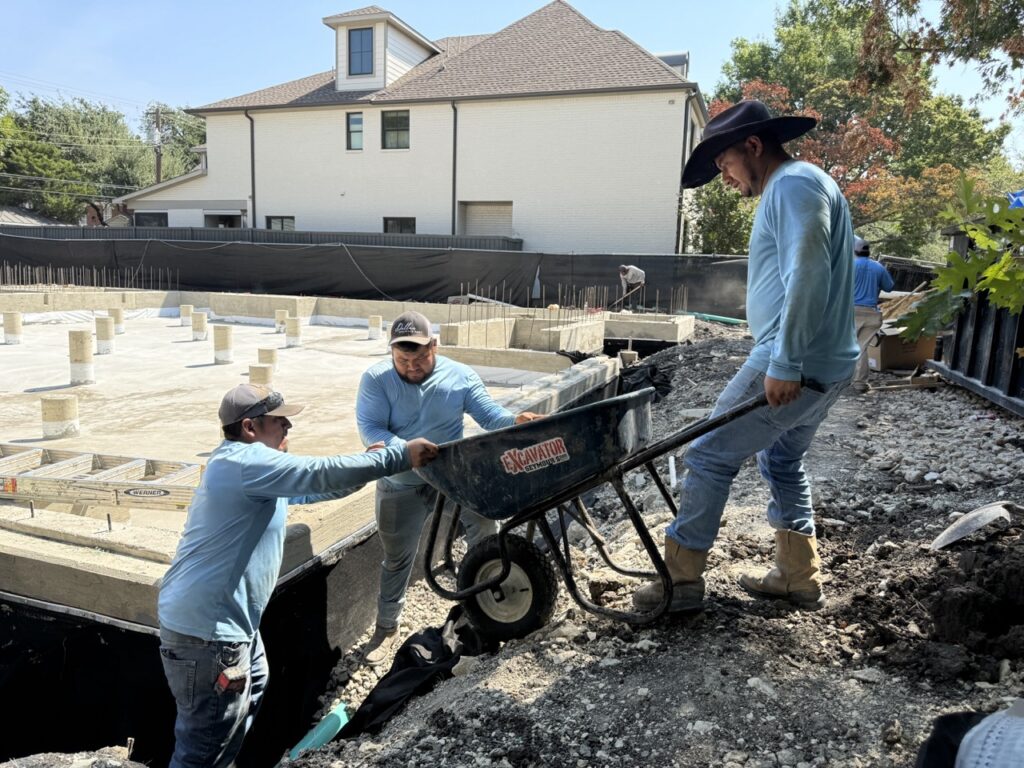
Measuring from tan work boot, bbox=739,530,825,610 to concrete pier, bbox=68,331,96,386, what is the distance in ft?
29.7

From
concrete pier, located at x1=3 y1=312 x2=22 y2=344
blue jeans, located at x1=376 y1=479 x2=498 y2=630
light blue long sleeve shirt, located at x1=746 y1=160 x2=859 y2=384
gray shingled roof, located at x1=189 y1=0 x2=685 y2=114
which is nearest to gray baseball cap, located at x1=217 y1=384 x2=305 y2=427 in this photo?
blue jeans, located at x1=376 y1=479 x2=498 y2=630

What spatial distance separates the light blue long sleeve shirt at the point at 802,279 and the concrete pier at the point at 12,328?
13.7m

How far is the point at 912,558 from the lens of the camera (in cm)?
319

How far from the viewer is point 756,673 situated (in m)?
2.45

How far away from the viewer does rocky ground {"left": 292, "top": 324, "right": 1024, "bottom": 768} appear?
217cm

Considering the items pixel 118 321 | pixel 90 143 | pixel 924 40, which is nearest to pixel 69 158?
pixel 90 143

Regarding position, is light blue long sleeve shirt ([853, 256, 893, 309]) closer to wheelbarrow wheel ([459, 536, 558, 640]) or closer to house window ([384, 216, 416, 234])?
wheelbarrow wheel ([459, 536, 558, 640])

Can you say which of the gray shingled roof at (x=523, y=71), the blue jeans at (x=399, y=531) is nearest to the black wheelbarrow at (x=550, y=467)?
the blue jeans at (x=399, y=531)

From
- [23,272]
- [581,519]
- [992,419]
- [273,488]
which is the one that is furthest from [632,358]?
[23,272]

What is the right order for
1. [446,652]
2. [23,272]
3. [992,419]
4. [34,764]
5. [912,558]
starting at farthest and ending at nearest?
[23,272]
[992,419]
[446,652]
[912,558]
[34,764]

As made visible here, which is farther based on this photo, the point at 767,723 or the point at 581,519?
the point at 581,519

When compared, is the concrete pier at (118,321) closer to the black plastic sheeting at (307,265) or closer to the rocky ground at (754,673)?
the black plastic sheeting at (307,265)

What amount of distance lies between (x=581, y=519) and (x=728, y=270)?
46.8 feet

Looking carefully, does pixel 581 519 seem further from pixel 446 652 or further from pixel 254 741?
pixel 254 741
